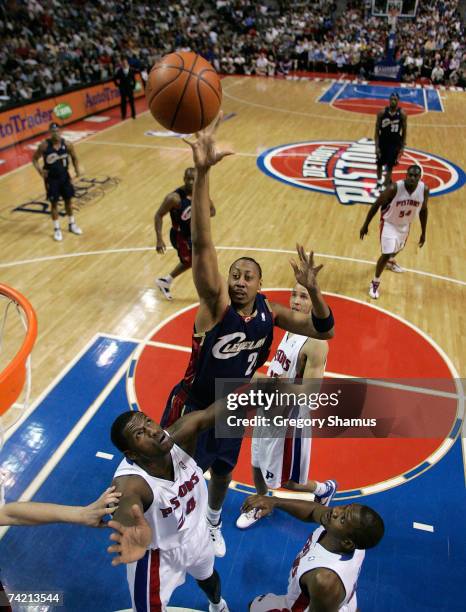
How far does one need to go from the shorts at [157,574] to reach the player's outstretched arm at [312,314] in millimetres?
1292

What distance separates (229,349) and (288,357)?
3.26 ft

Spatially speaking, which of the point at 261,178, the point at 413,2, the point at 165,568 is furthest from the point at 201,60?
the point at 413,2

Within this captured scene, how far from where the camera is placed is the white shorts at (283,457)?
3.86 m

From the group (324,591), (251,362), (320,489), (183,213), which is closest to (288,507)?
(324,591)

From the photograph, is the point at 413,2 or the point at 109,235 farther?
the point at 413,2

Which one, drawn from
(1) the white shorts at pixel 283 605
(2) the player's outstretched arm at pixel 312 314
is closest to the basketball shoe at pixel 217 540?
(1) the white shorts at pixel 283 605

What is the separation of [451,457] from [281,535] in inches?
71.2

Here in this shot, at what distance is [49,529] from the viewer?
406 cm

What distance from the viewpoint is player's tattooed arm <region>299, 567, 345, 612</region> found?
92.5 inches

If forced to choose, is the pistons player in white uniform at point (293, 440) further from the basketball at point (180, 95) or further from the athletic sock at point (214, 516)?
the basketball at point (180, 95)

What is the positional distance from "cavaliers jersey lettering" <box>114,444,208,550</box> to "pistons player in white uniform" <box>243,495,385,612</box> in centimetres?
59

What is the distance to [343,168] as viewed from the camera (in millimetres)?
12328

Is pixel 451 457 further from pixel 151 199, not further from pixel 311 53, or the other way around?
pixel 311 53

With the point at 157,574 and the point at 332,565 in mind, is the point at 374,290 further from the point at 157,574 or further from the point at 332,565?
the point at 157,574
